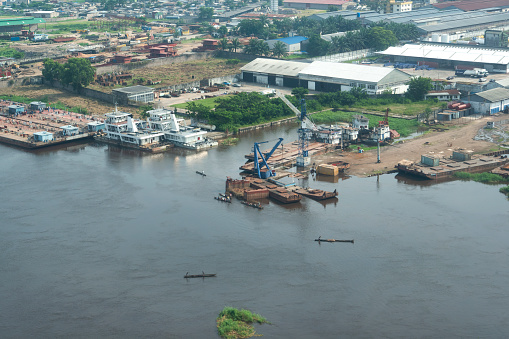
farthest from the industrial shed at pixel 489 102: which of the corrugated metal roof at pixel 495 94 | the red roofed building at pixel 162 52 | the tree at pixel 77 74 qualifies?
the red roofed building at pixel 162 52

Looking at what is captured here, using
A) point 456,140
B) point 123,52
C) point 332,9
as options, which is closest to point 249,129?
point 456,140

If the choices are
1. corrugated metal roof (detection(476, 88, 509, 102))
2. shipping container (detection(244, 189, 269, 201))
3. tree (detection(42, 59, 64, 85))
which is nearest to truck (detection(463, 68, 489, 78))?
corrugated metal roof (detection(476, 88, 509, 102))

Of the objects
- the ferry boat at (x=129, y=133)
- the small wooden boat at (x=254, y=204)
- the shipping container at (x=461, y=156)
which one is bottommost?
the small wooden boat at (x=254, y=204)

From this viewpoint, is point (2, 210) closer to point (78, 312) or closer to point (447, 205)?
point (78, 312)

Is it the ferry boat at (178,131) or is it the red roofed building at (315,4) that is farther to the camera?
the red roofed building at (315,4)

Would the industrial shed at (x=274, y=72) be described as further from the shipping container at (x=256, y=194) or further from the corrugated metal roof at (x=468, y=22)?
the corrugated metal roof at (x=468, y=22)
